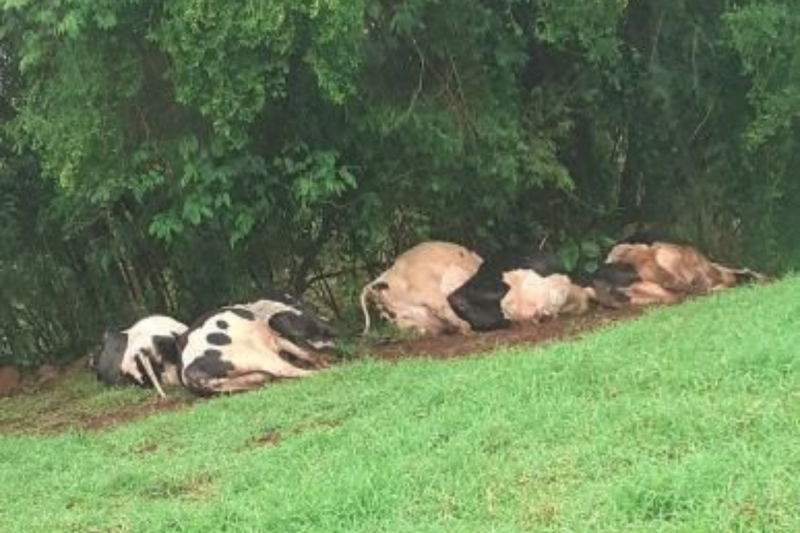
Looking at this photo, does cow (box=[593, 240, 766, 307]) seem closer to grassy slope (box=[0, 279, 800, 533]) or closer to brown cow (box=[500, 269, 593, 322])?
brown cow (box=[500, 269, 593, 322])

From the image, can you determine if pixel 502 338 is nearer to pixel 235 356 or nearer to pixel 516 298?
pixel 516 298

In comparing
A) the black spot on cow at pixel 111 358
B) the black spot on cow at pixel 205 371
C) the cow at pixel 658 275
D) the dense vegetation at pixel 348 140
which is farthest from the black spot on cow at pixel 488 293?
the black spot on cow at pixel 111 358

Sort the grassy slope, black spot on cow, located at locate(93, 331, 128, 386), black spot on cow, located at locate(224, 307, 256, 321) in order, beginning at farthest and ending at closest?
black spot on cow, located at locate(93, 331, 128, 386) < black spot on cow, located at locate(224, 307, 256, 321) < the grassy slope

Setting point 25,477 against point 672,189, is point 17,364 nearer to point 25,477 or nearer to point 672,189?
point 25,477

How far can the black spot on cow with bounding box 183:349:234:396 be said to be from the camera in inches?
313

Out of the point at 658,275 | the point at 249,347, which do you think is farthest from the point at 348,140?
the point at 658,275

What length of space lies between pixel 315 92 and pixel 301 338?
1775 mm

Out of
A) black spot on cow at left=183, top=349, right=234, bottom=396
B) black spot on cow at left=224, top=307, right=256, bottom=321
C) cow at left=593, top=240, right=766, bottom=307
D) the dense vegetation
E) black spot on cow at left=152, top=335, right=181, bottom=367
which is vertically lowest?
cow at left=593, top=240, right=766, bottom=307

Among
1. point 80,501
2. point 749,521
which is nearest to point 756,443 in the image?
point 749,521

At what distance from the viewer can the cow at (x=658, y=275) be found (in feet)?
29.7

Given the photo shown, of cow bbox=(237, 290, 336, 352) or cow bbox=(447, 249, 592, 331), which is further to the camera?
cow bbox=(447, 249, 592, 331)

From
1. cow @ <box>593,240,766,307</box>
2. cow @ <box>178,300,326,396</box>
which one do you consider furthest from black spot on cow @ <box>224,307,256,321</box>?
cow @ <box>593,240,766,307</box>

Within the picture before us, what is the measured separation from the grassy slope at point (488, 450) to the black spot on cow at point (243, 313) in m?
1.20

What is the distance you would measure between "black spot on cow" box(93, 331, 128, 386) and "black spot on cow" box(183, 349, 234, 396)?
1073 millimetres
